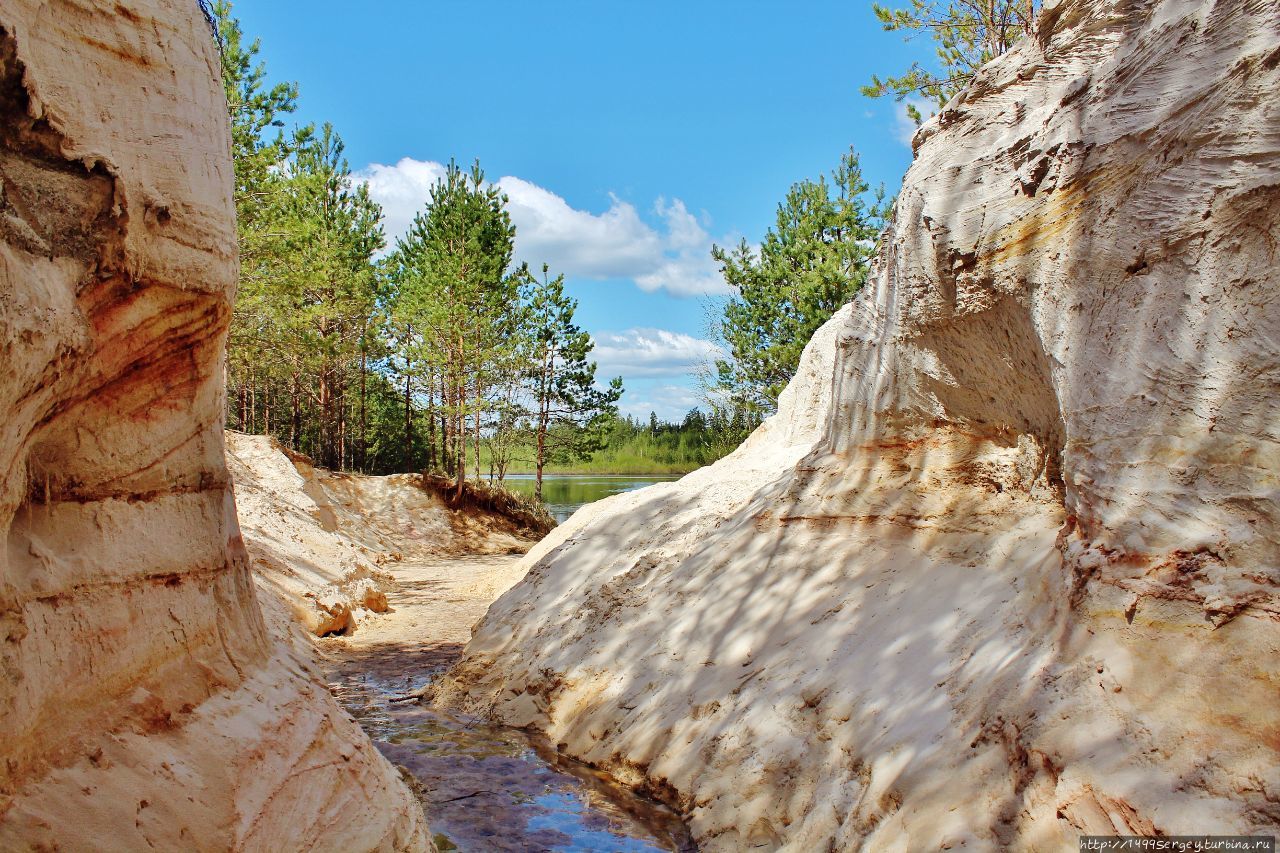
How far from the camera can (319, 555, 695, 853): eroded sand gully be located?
15.0 feet

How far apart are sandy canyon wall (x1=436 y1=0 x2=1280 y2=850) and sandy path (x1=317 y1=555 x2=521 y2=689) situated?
8.17ft

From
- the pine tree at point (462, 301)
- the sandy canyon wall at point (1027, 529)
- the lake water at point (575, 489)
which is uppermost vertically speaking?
the pine tree at point (462, 301)

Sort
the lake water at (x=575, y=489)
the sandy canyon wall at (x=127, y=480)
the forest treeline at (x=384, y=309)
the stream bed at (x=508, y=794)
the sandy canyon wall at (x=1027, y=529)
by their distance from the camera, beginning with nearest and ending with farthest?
the sandy canyon wall at (x=127, y=480) → the sandy canyon wall at (x=1027, y=529) → the stream bed at (x=508, y=794) → the forest treeline at (x=384, y=309) → the lake water at (x=575, y=489)

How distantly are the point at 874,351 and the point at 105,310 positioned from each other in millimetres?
4770

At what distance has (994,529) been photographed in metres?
4.88

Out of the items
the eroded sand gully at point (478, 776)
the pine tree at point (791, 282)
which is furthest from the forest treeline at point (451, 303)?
the eroded sand gully at point (478, 776)

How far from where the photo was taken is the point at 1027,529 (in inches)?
183

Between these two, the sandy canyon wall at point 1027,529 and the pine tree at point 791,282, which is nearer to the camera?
the sandy canyon wall at point 1027,529

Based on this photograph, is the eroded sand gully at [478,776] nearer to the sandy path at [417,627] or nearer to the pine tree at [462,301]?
the sandy path at [417,627]

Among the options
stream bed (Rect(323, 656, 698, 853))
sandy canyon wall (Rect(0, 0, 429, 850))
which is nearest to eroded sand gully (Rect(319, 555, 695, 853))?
stream bed (Rect(323, 656, 698, 853))

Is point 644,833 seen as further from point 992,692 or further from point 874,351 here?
point 874,351

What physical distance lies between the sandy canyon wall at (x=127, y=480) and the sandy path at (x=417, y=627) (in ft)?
15.7

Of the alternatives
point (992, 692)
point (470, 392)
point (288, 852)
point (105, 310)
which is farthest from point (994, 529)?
point (470, 392)

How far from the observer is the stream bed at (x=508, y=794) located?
14.8 ft
